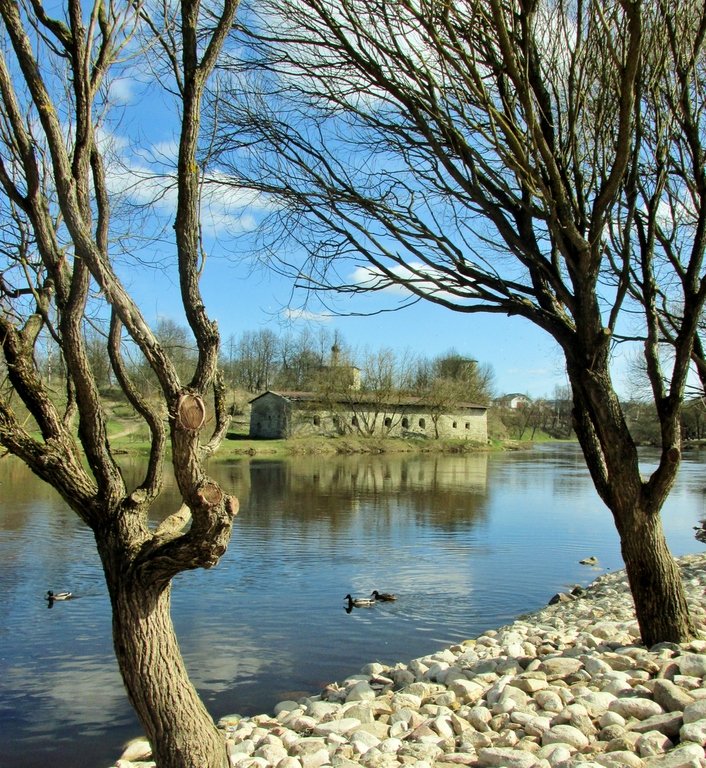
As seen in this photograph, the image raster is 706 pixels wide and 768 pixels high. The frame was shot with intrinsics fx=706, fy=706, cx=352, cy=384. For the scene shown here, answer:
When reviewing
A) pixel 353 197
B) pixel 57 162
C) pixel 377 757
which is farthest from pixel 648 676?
pixel 57 162

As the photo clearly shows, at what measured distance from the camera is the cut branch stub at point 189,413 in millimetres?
3334

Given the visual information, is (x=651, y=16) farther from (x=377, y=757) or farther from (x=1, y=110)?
(x=377, y=757)

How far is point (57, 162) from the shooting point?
3584 mm

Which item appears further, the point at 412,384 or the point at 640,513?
the point at 412,384

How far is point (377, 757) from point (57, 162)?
3848 mm

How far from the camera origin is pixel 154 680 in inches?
147

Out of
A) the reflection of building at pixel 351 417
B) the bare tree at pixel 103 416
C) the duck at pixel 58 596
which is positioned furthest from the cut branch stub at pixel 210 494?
the reflection of building at pixel 351 417

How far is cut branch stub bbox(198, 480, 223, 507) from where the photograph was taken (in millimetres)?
3371

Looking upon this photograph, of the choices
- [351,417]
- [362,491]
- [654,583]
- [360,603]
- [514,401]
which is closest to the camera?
[654,583]

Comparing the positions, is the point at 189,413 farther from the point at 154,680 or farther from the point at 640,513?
the point at 640,513

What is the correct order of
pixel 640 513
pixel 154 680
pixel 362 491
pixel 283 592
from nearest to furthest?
pixel 154 680 < pixel 640 513 < pixel 283 592 < pixel 362 491

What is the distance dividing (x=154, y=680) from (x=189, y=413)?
150 centimetres

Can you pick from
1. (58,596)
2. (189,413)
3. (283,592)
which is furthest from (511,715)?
(58,596)

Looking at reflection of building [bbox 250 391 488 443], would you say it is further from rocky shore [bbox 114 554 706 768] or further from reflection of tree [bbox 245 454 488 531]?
rocky shore [bbox 114 554 706 768]
